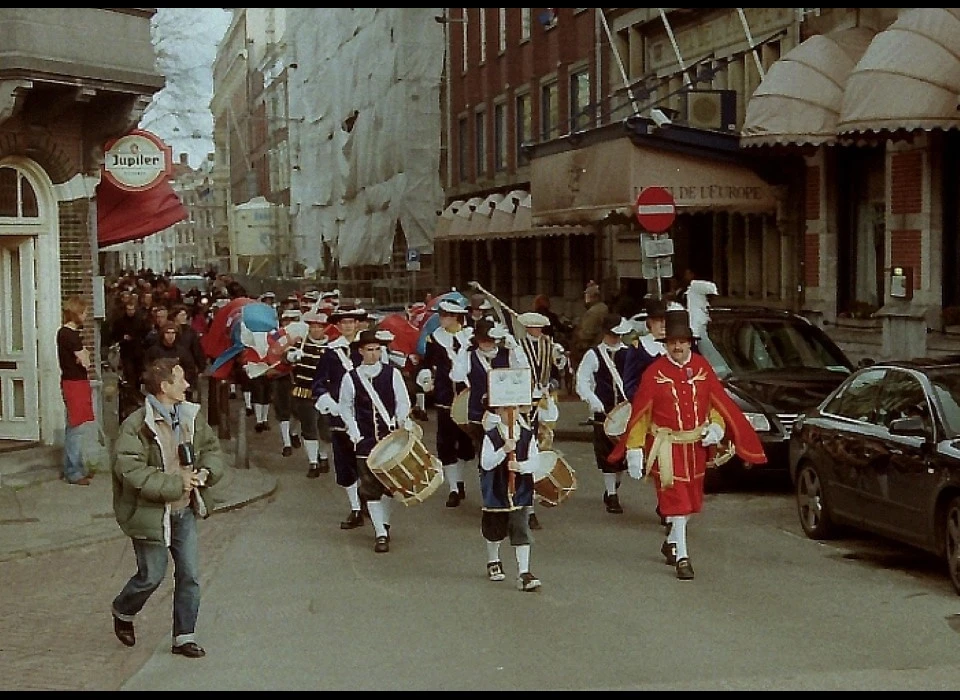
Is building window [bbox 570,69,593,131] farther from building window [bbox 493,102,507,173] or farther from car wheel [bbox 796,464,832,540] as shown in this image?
car wheel [bbox 796,464,832,540]

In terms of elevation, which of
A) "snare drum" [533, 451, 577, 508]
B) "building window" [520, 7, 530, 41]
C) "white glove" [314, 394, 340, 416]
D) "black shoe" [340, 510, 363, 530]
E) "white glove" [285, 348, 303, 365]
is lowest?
"black shoe" [340, 510, 363, 530]

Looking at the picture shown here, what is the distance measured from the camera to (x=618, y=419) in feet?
42.7

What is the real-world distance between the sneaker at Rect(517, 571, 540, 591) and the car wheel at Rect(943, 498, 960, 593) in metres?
2.60

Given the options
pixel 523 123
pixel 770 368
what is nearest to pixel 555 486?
pixel 770 368

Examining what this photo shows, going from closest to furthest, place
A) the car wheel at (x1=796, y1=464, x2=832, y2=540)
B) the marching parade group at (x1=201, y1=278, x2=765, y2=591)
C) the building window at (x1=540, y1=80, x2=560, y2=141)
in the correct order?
the marching parade group at (x1=201, y1=278, x2=765, y2=591)
the car wheel at (x1=796, y1=464, x2=832, y2=540)
the building window at (x1=540, y1=80, x2=560, y2=141)

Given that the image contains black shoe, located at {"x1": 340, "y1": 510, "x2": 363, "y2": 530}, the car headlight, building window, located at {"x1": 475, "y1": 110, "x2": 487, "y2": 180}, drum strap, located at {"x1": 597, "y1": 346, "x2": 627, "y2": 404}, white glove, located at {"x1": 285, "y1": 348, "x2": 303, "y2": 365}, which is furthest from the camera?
building window, located at {"x1": 475, "y1": 110, "x2": 487, "y2": 180}

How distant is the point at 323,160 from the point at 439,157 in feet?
34.6

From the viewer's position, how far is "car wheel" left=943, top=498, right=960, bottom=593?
31.1 ft

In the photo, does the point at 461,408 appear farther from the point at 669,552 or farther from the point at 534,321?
the point at 669,552

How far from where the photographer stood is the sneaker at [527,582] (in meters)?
9.98

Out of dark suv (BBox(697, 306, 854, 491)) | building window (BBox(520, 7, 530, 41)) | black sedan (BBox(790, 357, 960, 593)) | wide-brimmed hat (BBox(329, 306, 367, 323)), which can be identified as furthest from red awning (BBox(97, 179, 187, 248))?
building window (BBox(520, 7, 530, 41))

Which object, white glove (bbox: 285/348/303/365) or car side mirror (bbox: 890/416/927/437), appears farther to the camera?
white glove (bbox: 285/348/303/365)

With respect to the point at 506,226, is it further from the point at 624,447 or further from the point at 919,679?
the point at 919,679

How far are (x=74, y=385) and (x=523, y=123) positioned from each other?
25.4 meters
